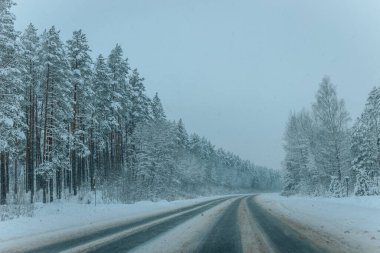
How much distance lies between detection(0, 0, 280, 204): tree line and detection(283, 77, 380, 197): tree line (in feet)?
62.7

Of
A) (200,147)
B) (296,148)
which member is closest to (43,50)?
(296,148)

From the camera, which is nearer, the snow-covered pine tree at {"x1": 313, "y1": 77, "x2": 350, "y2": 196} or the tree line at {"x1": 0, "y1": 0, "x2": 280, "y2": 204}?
the tree line at {"x1": 0, "y1": 0, "x2": 280, "y2": 204}

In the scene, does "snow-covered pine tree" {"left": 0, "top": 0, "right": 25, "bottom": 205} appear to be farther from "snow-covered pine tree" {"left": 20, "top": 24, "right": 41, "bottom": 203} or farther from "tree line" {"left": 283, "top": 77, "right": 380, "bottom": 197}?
"tree line" {"left": 283, "top": 77, "right": 380, "bottom": 197}

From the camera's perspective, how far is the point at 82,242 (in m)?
12.6

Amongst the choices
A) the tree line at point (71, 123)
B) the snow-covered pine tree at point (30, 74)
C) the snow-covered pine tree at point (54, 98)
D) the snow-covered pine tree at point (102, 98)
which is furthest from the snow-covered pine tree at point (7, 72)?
the snow-covered pine tree at point (102, 98)

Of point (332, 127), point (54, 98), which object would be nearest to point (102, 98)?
point (54, 98)

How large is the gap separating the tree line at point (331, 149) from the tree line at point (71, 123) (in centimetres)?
1910

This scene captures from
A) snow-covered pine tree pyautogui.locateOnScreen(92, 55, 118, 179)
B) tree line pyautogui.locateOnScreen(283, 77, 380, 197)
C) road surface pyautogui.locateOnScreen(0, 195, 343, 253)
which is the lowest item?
road surface pyautogui.locateOnScreen(0, 195, 343, 253)

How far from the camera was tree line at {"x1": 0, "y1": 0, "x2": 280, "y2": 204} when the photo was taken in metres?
30.5

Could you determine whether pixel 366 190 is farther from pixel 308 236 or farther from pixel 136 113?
pixel 136 113

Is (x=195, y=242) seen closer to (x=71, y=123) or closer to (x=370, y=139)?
(x=71, y=123)

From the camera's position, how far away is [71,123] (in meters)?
45.2

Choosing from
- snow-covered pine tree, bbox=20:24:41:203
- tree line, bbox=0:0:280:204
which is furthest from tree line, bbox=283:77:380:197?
snow-covered pine tree, bbox=20:24:41:203

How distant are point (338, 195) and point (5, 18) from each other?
30.0m
